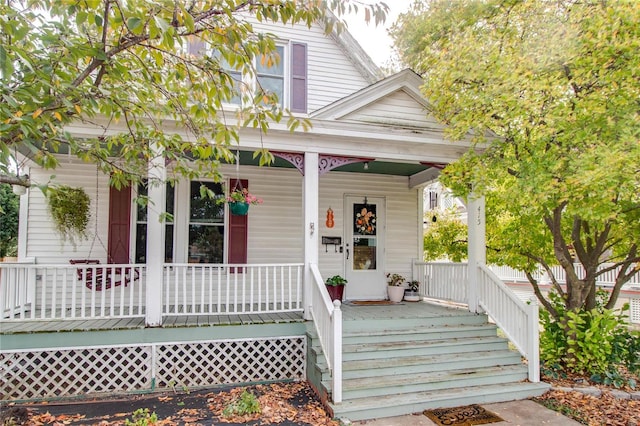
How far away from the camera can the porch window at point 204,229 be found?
7.26 m

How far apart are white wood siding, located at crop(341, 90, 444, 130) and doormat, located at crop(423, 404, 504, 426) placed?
4033 millimetres

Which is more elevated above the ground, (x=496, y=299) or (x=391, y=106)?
(x=391, y=106)

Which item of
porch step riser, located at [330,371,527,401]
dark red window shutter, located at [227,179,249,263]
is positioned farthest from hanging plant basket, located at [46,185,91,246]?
porch step riser, located at [330,371,527,401]

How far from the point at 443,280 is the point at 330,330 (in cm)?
348

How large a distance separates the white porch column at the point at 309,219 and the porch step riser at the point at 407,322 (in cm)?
69

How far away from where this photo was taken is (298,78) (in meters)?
7.42

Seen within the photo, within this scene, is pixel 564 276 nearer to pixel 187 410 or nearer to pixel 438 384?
pixel 438 384

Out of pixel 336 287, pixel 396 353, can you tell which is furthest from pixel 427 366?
pixel 336 287

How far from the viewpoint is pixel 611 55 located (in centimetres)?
484

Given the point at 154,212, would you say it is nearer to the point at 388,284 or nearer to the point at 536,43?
the point at 388,284

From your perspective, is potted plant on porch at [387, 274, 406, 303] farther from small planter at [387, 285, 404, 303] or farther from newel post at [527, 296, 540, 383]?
newel post at [527, 296, 540, 383]

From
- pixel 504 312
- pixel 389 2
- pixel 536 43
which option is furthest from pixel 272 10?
pixel 504 312

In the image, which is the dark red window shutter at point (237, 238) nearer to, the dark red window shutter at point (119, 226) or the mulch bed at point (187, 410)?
the dark red window shutter at point (119, 226)

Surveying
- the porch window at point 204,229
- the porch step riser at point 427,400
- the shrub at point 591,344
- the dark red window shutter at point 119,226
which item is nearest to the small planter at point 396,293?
the shrub at point 591,344
